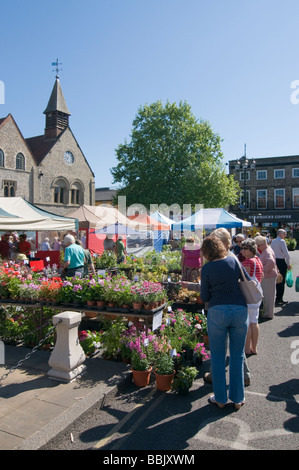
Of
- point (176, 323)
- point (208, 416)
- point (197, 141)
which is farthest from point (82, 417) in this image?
point (197, 141)

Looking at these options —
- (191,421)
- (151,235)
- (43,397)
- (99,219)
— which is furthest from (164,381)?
(151,235)

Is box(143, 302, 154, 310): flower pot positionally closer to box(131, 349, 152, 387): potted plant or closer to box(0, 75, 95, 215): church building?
box(131, 349, 152, 387): potted plant

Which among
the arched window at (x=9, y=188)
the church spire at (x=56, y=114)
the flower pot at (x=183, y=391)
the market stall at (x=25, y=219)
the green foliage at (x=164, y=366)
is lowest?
the flower pot at (x=183, y=391)

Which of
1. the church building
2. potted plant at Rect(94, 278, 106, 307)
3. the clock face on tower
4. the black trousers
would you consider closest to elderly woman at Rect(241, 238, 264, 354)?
potted plant at Rect(94, 278, 106, 307)

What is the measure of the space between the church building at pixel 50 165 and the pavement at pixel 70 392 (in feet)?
98.4

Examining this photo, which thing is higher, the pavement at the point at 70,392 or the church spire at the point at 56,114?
the church spire at the point at 56,114

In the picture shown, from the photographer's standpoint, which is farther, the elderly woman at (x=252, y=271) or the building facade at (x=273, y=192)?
the building facade at (x=273, y=192)

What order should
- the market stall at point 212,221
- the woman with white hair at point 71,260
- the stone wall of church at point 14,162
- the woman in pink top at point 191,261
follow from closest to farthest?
the woman with white hair at point 71,260
the woman in pink top at point 191,261
the market stall at point 212,221
the stone wall of church at point 14,162

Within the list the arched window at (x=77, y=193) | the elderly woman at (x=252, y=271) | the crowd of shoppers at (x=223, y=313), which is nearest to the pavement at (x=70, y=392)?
the elderly woman at (x=252, y=271)

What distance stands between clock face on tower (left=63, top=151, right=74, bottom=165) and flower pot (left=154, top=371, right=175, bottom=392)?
3695 cm

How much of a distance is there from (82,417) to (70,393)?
496 millimetres

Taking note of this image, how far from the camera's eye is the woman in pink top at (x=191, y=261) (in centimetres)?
802

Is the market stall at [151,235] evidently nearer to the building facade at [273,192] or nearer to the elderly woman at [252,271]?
the elderly woman at [252,271]
